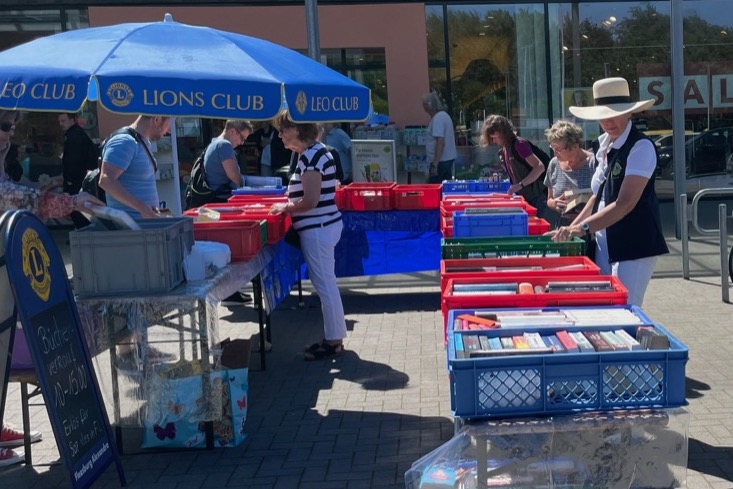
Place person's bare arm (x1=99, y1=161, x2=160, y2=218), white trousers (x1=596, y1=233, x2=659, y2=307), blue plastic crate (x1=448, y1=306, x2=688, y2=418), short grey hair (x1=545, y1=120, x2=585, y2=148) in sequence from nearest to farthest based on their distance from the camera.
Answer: blue plastic crate (x1=448, y1=306, x2=688, y2=418) → white trousers (x1=596, y1=233, x2=659, y2=307) → person's bare arm (x1=99, y1=161, x2=160, y2=218) → short grey hair (x1=545, y1=120, x2=585, y2=148)

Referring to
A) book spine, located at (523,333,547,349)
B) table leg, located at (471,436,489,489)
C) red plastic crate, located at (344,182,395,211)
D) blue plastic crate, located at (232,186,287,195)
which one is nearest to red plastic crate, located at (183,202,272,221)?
blue plastic crate, located at (232,186,287,195)

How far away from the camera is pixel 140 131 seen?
6699mm

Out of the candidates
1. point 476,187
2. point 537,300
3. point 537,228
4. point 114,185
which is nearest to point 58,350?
point 114,185

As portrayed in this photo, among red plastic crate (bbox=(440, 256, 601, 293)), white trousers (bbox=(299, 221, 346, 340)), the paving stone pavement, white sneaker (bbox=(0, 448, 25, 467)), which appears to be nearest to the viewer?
red plastic crate (bbox=(440, 256, 601, 293))

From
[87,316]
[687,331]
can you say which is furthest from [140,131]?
[687,331]

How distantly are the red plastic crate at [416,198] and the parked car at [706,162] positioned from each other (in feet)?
27.1

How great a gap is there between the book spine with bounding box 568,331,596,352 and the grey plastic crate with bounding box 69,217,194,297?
94.6 inches

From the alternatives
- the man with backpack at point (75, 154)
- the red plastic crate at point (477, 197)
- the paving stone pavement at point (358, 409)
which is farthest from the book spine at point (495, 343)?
the man with backpack at point (75, 154)

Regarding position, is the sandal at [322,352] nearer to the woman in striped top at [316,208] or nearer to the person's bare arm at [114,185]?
the woman in striped top at [316,208]

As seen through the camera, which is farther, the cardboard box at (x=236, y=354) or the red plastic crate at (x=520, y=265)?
the cardboard box at (x=236, y=354)

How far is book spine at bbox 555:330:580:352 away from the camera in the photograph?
3.74 metres

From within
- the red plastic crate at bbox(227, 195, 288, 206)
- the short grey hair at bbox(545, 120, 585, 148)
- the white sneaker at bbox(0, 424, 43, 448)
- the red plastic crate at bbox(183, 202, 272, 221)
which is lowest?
the white sneaker at bbox(0, 424, 43, 448)

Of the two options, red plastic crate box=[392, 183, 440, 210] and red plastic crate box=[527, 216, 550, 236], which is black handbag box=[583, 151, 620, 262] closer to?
red plastic crate box=[527, 216, 550, 236]

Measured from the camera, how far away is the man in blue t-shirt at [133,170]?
6.41 metres
